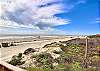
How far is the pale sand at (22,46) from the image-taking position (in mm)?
2478

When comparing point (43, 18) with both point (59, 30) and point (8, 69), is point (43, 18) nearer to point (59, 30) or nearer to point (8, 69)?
point (59, 30)

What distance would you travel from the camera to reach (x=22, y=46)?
283 cm

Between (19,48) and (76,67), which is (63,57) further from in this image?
(19,48)

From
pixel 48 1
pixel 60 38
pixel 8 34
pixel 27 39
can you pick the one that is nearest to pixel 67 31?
pixel 60 38

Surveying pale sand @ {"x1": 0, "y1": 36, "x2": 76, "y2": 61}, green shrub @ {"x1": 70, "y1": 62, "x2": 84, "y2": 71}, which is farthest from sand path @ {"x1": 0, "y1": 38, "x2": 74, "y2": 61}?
green shrub @ {"x1": 70, "y1": 62, "x2": 84, "y2": 71}

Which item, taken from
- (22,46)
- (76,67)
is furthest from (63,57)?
(22,46)

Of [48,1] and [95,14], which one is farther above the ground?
[48,1]

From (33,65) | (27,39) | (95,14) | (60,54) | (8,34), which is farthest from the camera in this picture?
(8,34)

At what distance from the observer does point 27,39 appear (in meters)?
2.77

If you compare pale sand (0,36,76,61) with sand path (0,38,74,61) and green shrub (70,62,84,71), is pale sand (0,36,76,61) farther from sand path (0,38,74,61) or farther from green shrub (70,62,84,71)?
green shrub (70,62,84,71)

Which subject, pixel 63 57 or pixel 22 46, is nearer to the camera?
pixel 63 57

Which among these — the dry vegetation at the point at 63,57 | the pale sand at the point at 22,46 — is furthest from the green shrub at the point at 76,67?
the pale sand at the point at 22,46

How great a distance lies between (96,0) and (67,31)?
507 millimetres

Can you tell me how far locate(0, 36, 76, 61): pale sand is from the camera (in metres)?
2.48
